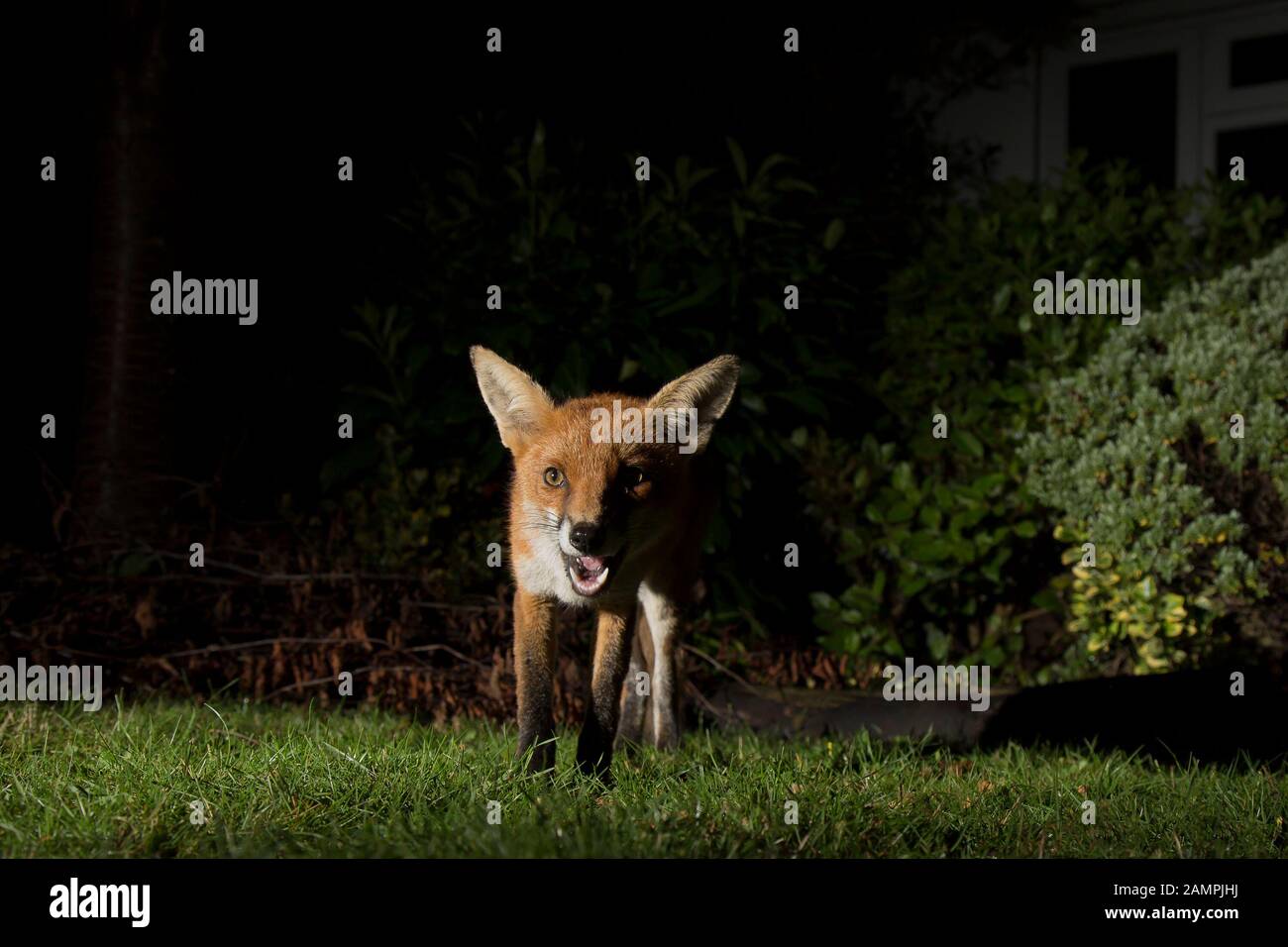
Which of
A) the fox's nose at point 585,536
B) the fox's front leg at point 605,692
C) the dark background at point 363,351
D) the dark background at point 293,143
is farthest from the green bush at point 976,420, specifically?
the fox's nose at point 585,536

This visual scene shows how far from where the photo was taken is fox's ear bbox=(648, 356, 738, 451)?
13.6 ft

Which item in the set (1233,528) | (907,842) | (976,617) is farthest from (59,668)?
(1233,528)

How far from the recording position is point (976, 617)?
294 inches

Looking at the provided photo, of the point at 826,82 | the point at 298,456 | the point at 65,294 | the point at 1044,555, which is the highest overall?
the point at 826,82

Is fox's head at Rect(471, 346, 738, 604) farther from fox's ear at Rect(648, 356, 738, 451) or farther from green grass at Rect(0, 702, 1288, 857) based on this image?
green grass at Rect(0, 702, 1288, 857)

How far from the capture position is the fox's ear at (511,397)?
167 inches

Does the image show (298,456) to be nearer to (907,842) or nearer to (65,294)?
(65,294)

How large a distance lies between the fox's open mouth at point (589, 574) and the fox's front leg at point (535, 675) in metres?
0.37

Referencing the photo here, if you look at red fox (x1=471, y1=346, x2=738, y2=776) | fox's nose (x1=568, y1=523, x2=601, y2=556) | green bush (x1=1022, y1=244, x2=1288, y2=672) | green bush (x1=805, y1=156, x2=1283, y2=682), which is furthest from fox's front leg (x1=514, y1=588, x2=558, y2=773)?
green bush (x1=1022, y1=244, x2=1288, y2=672)

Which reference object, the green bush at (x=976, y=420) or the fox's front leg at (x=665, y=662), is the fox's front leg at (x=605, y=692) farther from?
the green bush at (x=976, y=420)

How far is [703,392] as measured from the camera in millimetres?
4254

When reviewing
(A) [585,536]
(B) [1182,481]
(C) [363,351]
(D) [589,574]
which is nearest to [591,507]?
(A) [585,536]

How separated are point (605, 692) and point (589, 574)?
0.48 m
